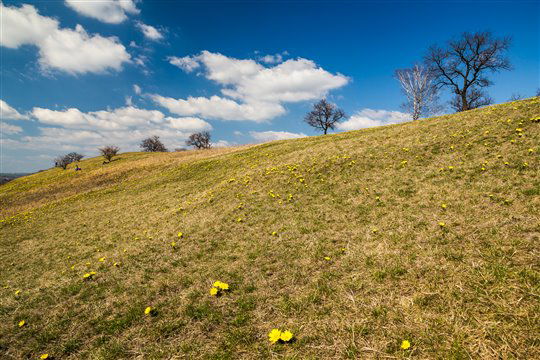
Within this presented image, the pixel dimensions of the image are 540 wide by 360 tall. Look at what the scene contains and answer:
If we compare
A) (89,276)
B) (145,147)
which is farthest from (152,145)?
(89,276)

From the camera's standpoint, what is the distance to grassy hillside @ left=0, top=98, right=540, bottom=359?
5125 millimetres

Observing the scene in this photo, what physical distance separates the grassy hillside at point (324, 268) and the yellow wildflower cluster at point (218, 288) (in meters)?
0.27

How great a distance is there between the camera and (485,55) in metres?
40.3

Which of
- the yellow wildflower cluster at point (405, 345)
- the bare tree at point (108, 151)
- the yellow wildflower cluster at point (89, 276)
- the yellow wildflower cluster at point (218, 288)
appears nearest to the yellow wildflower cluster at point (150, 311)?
the yellow wildflower cluster at point (218, 288)

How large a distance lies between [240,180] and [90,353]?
14614 mm

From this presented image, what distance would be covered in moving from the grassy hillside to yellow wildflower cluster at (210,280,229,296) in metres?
0.27

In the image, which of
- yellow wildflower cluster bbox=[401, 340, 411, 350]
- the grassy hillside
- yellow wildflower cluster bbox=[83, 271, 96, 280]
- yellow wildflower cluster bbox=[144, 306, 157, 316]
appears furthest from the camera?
yellow wildflower cluster bbox=[83, 271, 96, 280]

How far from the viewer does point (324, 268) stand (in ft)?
25.5

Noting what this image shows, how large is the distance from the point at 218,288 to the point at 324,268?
340 centimetres

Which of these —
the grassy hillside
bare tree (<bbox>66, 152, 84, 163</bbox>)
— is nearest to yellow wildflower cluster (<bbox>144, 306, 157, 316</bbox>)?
the grassy hillside

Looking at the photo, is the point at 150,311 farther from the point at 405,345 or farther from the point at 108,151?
the point at 108,151

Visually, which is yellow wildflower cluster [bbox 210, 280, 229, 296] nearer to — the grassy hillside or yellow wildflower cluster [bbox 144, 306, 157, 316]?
the grassy hillside

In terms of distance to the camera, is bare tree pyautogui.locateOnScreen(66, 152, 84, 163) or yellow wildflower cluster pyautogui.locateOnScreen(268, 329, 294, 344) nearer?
yellow wildflower cluster pyautogui.locateOnScreen(268, 329, 294, 344)

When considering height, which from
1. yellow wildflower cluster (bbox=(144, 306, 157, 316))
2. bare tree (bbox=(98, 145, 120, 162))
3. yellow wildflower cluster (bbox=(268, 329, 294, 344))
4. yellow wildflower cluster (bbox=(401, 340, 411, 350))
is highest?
bare tree (bbox=(98, 145, 120, 162))
